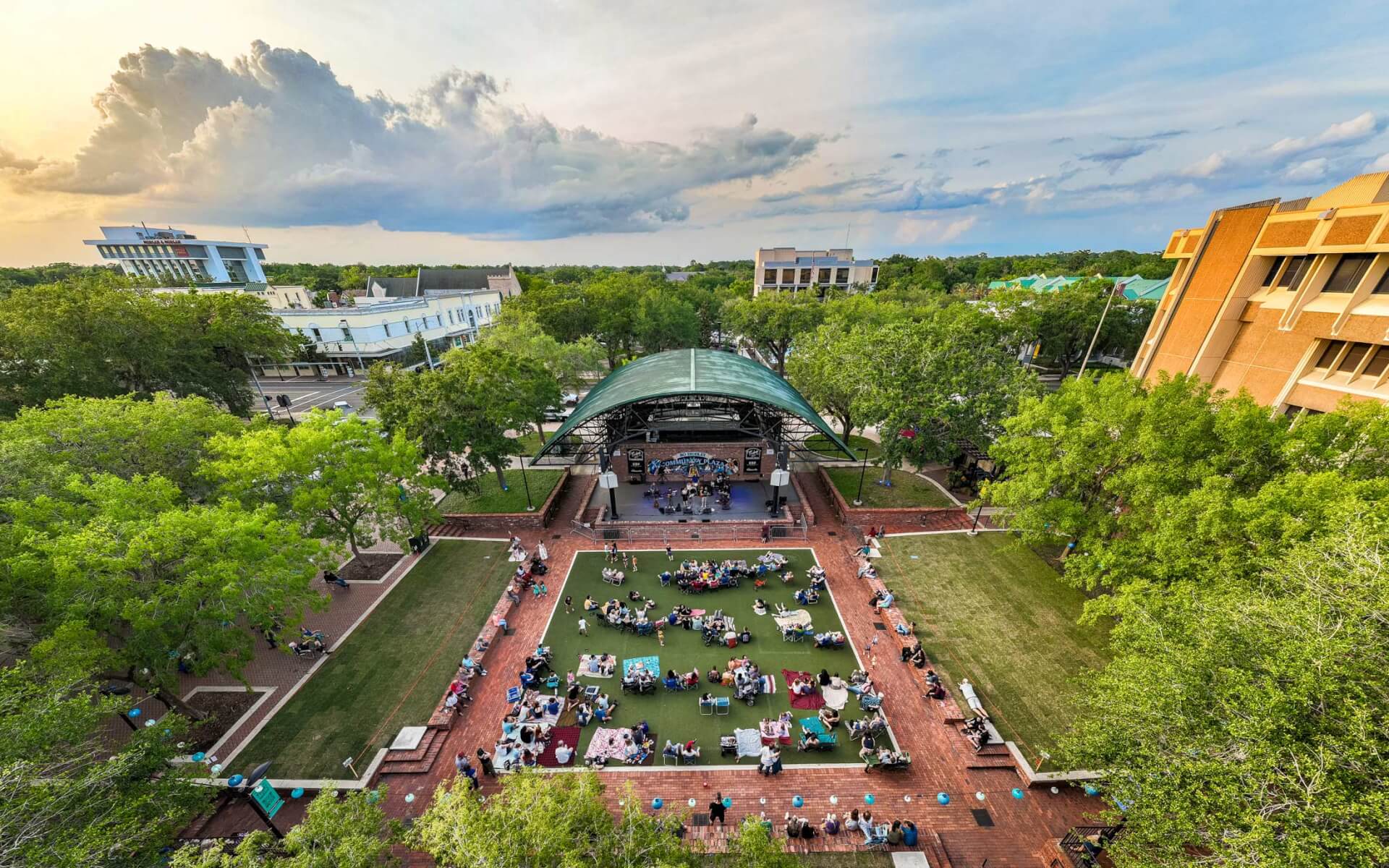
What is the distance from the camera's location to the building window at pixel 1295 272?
2430 cm

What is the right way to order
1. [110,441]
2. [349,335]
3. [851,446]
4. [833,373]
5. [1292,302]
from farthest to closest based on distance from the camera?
[349,335] < [851,446] < [833,373] < [1292,302] < [110,441]

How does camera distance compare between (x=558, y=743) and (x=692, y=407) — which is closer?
(x=558, y=743)

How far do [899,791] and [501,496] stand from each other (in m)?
26.6

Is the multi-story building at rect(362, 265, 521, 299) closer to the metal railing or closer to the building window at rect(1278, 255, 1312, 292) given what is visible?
the building window at rect(1278, 255, 1312, 292)

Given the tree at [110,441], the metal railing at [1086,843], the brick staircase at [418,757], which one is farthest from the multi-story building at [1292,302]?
the tree at [110,441]

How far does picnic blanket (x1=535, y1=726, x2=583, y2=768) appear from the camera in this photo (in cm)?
1495

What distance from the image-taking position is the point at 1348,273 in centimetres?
2247

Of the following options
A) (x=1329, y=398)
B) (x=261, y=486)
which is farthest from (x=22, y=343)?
(x=1329, y=398)

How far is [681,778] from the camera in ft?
47.6

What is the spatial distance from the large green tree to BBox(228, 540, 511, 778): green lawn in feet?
90.4

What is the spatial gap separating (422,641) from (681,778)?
12507 millimetres

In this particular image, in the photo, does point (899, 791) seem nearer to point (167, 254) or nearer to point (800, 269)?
point (800, 269)

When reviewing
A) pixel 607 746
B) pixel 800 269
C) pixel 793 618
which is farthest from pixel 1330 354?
pixel 800 269


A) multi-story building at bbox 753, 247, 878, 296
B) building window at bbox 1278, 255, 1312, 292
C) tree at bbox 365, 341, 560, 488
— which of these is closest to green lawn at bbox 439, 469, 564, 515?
tree at bbox 365, 341, 560, 488
